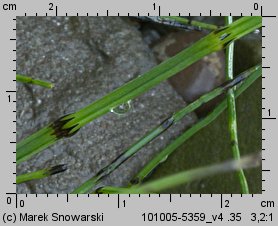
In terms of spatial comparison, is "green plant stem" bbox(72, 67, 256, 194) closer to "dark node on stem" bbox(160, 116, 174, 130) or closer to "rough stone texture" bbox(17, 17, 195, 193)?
"dark node on stem" bbox(160, 116, 174, 130)

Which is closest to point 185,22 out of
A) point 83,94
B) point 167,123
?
point 167,123

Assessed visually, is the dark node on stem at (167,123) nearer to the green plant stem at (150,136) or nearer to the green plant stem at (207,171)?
the green plant stem at (150,136)

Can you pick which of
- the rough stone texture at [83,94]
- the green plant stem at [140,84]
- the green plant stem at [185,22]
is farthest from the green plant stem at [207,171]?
the rough stone texture at [83,94]

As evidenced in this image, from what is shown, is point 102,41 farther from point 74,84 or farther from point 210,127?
point 210,127

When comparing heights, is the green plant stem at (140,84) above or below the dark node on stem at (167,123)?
above

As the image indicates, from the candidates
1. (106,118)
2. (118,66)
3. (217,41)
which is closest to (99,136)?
(106,118)
